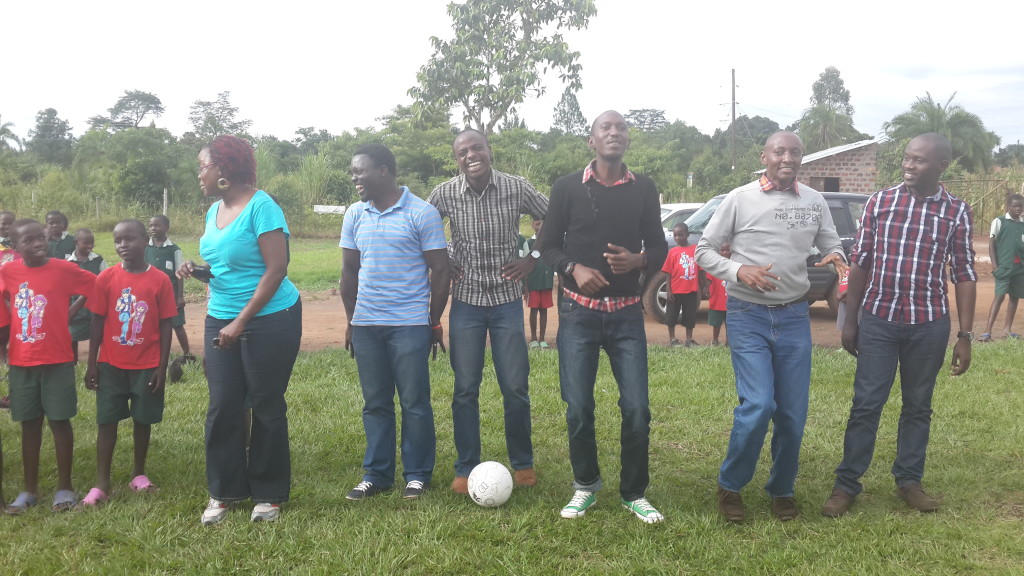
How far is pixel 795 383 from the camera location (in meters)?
3.92

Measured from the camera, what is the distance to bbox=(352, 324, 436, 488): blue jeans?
14.0ft

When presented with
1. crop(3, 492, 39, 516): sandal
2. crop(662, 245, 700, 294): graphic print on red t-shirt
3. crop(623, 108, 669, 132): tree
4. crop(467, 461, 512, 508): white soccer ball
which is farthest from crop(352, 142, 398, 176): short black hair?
crop(623, 108, 669, 132): tree

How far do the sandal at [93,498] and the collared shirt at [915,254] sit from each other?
4107mm

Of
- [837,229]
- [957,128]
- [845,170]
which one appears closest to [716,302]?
[837,229]

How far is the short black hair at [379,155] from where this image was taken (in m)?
4.26

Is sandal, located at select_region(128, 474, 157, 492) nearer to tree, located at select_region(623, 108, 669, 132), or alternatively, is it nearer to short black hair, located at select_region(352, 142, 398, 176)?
short black hair, located at select_region(352, 142, 398, 176)

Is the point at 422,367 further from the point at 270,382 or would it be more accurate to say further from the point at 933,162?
the point at 933,162

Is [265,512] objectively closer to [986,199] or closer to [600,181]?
[600,181]

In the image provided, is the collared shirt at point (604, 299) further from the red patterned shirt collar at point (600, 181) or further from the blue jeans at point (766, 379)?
the blue jeans at point (766, 379)

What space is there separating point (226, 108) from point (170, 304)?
42.4 meters

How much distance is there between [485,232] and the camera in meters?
4.36

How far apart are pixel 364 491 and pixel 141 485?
4.22ft

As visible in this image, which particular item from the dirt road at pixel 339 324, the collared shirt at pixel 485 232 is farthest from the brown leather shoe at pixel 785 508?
the dirt road at pixel 339 324

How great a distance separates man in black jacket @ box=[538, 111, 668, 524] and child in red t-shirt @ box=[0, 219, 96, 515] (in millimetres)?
2628
